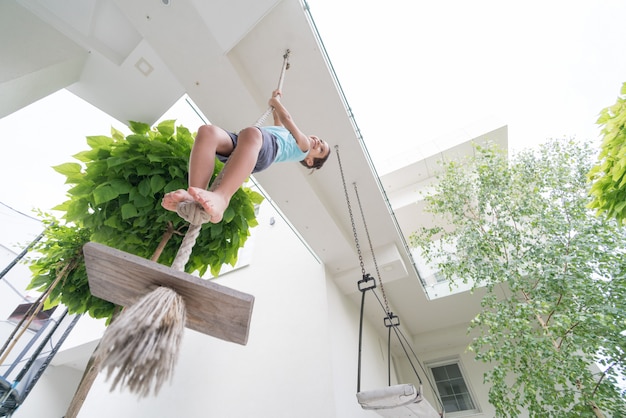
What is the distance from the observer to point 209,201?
664 mm

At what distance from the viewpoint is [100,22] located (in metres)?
1.57

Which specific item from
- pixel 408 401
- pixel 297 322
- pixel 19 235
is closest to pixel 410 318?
pixel 297 322

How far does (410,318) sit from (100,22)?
5.04 meters

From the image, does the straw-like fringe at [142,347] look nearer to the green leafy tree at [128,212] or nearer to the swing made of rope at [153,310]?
the swing made of rope at [153,310]

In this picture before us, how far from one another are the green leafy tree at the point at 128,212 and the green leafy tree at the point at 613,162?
6.53 ft

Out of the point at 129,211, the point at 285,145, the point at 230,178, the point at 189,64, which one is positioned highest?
the point at 189,64

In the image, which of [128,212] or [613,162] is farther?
[613,162]

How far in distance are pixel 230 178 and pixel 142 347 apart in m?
0.50

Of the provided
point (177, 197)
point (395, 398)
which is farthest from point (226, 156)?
point (395, 398)

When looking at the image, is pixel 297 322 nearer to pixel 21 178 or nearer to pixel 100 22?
pixel 100 22

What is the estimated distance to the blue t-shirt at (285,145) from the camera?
45.6 inches

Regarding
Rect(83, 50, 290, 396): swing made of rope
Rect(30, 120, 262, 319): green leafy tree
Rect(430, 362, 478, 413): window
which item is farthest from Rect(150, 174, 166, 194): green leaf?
Rect(430, 362, 478, 413): window

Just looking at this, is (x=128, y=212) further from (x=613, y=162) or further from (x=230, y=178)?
(x=613, y=162)

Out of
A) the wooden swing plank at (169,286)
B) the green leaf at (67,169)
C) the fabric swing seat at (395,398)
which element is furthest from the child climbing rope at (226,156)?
the fabric swing seat at (395,398)
